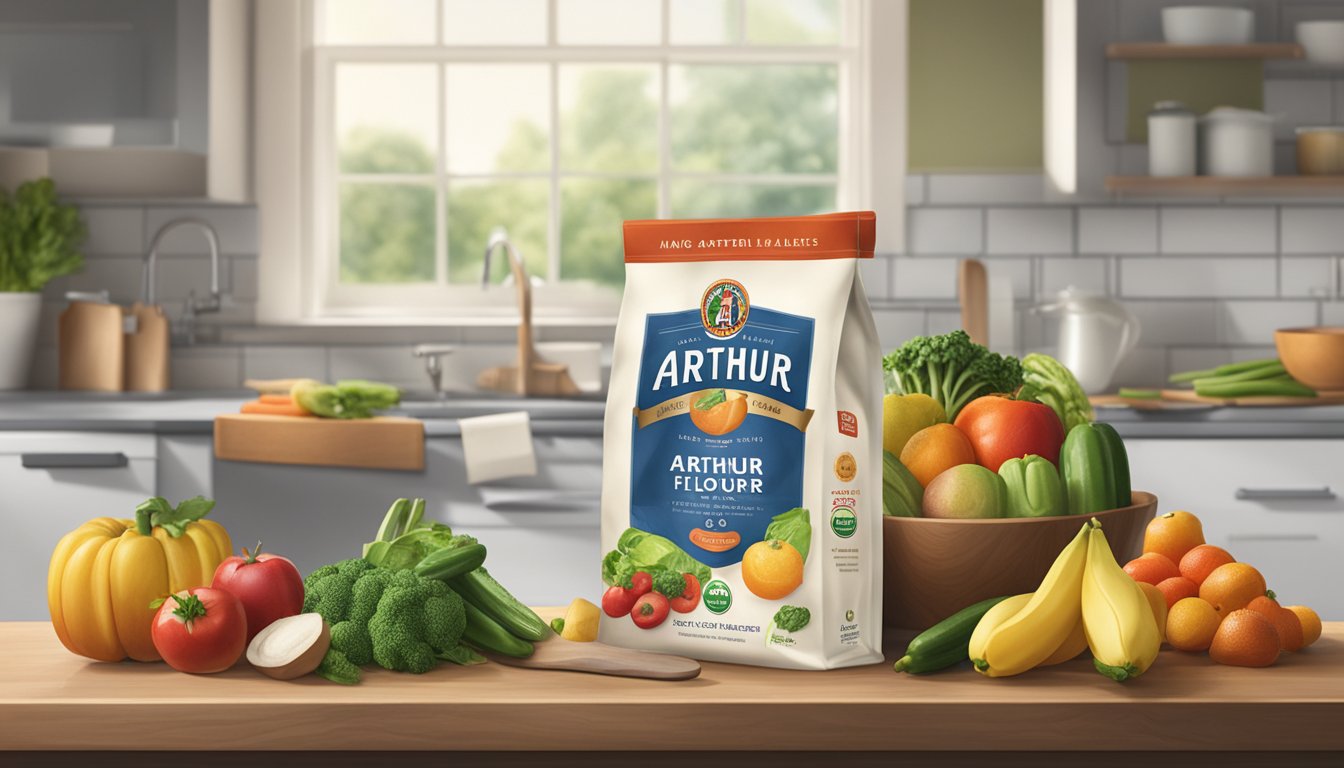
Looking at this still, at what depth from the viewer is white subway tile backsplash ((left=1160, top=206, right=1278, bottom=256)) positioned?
352 cm

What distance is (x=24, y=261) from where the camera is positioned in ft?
Result: 11.2

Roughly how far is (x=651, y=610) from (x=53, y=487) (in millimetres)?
2263

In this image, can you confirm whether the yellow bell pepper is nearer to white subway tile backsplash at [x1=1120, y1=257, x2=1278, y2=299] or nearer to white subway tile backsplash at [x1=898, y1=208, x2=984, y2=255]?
white subway tile backsplash at [x1=898, y1=208, x2=984, y2=255]

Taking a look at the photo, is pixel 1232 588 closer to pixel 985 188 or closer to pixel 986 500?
pixel 986 500

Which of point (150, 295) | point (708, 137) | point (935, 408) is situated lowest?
point (935, 408)

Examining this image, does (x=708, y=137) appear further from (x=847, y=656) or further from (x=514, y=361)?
(x=847, y=656)

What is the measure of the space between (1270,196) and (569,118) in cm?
202

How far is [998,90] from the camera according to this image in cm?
353

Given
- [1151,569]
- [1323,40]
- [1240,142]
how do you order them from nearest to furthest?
[1151,569], [1240,142], [1323,40]

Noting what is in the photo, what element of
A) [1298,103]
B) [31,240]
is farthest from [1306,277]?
[31,240]

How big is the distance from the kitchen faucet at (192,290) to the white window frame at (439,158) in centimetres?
14

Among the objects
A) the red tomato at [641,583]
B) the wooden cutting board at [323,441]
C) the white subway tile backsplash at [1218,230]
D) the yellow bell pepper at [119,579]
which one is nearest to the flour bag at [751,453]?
the red tomato at [641,583]

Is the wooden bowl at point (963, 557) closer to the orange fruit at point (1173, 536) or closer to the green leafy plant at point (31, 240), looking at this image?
the orange fruit at point (1173, 536)

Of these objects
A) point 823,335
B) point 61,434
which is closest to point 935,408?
point 823,335
